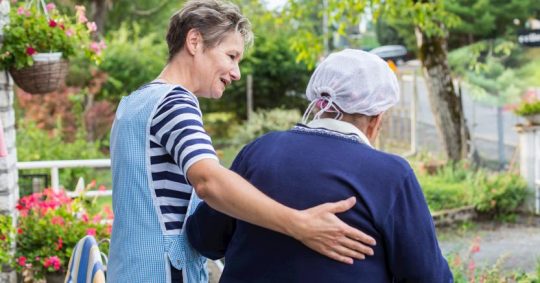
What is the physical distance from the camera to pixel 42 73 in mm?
5344

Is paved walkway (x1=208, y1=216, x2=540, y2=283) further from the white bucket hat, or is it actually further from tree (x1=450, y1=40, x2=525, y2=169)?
tree (x1=450, y1=40, x2=525, y2=169)

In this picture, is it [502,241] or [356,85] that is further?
[502,241]

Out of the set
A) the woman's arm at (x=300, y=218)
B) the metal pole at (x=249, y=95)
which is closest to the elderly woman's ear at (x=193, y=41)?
the woman's arm at (x=300, y=218)

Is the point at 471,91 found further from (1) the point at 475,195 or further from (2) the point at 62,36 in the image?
(2) the point at 62,36

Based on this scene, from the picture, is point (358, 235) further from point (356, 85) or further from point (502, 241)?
point (502, 241)

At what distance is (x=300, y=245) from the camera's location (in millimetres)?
2109

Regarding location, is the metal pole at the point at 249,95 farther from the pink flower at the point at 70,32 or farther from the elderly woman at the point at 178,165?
the elderly woman at the point at 178,165

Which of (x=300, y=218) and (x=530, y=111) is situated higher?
(x=300, y=218)

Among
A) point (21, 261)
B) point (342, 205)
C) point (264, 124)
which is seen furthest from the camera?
point (264, 124)

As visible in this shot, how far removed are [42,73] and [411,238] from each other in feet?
12.3

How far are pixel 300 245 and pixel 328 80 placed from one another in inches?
15.5

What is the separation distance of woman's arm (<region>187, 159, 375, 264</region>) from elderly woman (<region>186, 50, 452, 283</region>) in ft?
0.11

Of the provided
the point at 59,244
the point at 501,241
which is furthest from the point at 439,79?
the point at 59,244

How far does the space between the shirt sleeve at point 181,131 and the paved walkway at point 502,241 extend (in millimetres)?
5887
